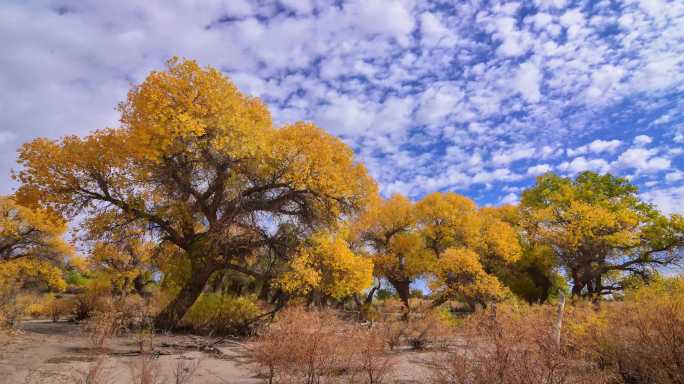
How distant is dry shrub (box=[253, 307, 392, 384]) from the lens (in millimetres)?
6637

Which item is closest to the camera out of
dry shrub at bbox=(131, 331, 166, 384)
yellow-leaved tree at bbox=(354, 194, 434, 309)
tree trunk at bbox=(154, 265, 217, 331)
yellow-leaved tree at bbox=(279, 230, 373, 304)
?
dry shrub at bbox=(131, 331, 166, 384)

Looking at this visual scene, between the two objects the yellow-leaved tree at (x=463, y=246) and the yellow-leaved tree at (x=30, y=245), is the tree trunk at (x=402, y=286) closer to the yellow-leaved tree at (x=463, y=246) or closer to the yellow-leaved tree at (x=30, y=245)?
the yellow-leaved tree at (x=463, y=246)

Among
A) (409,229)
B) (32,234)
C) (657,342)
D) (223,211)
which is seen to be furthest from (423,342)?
(32,234)

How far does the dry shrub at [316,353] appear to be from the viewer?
664 centimetres

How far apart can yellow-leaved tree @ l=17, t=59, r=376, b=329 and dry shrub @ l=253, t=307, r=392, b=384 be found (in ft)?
25.5

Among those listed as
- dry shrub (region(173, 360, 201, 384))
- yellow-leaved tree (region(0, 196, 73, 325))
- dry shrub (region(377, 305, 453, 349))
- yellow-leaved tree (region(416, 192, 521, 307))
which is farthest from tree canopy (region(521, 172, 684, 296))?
yellow-leaved tree (region(0, 196, 73, 325))

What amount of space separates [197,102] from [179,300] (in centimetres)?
784

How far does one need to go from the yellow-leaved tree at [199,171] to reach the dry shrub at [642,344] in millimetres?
9458

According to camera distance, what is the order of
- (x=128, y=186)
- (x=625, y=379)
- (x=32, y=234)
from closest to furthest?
(x=625, y=379), (x=128, y=186), (x=32, y=234)

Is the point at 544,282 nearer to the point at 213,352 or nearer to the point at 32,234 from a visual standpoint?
the point at 213,352

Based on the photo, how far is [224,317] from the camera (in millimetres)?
15680

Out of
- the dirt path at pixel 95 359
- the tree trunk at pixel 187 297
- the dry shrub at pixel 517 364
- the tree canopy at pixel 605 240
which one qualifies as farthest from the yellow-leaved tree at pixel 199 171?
the tree canopy at pixel 605 240

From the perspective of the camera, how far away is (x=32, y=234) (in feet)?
79.3

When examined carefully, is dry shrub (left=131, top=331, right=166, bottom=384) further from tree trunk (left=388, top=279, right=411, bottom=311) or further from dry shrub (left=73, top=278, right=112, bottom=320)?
tree trunk (left=388, top=279, right=411, bottom=311)
